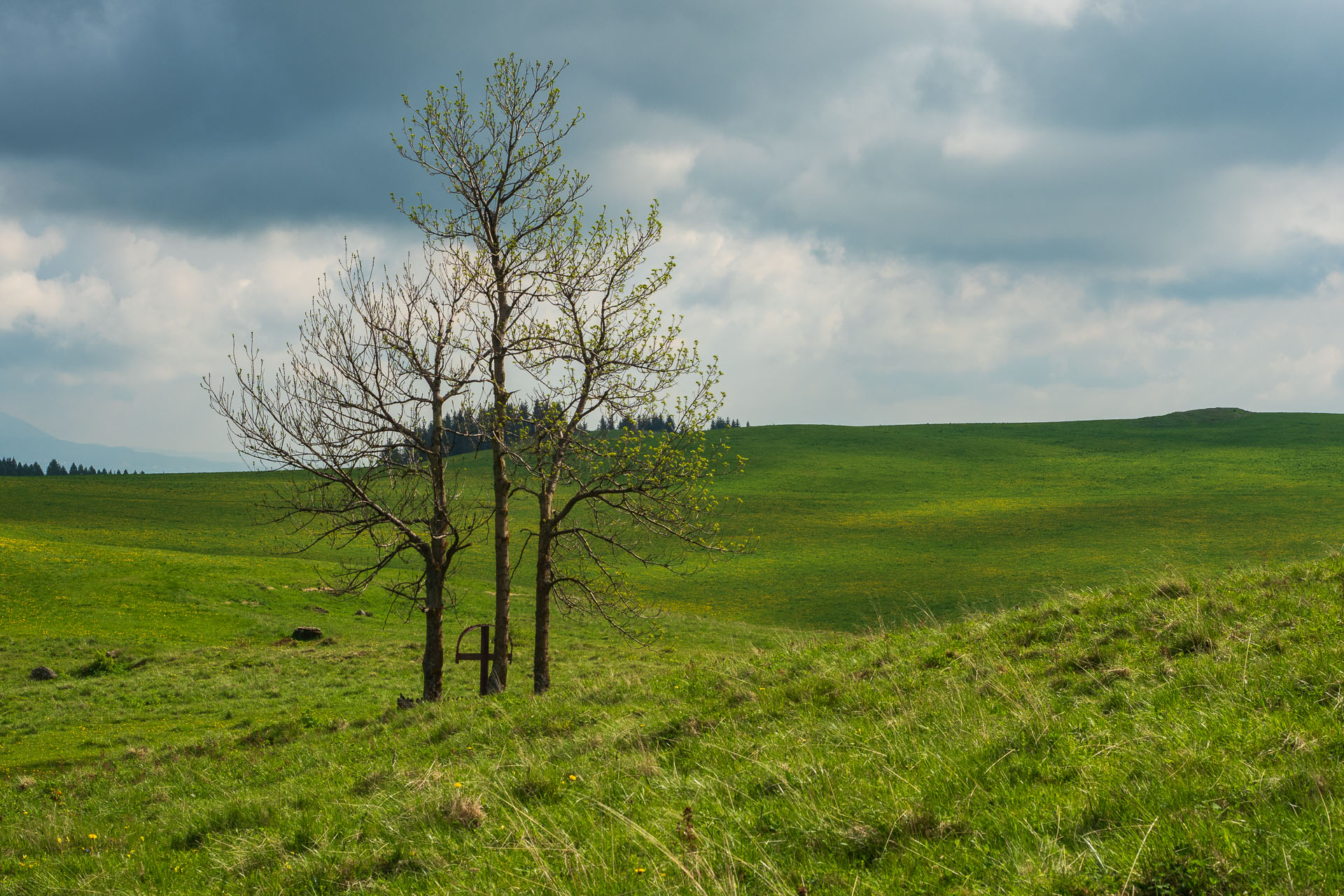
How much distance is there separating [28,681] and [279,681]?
27.1ft

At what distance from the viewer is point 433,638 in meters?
17.4

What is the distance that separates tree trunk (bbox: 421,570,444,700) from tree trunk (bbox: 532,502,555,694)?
2309 mm

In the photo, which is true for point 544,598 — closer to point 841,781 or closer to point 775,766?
point 775,766

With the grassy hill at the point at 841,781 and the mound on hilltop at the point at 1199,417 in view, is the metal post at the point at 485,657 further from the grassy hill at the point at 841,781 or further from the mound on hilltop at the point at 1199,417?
the mound on hilltop at the point at 1199,417

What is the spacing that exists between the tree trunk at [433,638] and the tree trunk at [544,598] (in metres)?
2.31

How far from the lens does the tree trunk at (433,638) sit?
1739 cm

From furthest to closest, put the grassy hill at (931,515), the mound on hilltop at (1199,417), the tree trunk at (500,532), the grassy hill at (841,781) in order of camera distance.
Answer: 1. the mound on hilltop at (1199,417)
2. the grassy hill at (931,515)
3. the tree trunk at (500,532)
4. the grassy hill at (841,781)

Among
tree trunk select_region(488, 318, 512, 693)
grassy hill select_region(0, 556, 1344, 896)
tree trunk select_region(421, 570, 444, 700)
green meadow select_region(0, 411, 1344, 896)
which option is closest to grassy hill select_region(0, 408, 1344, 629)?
green meadow select_region(0, 411, 1344, 896)

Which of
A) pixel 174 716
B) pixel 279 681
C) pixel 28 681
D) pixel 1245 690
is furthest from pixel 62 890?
pixel 28 681

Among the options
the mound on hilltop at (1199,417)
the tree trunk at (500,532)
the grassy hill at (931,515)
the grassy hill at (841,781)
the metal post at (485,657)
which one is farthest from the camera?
the mound on hilltop at (1199,417)

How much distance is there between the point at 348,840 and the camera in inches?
240

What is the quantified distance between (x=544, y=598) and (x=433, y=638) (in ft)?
9.21

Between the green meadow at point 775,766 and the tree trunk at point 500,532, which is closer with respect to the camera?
the green meadow at point 775,766

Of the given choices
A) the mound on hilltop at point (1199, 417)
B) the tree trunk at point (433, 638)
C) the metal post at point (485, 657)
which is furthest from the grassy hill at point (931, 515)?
the tree trunk at point (433, 638)
